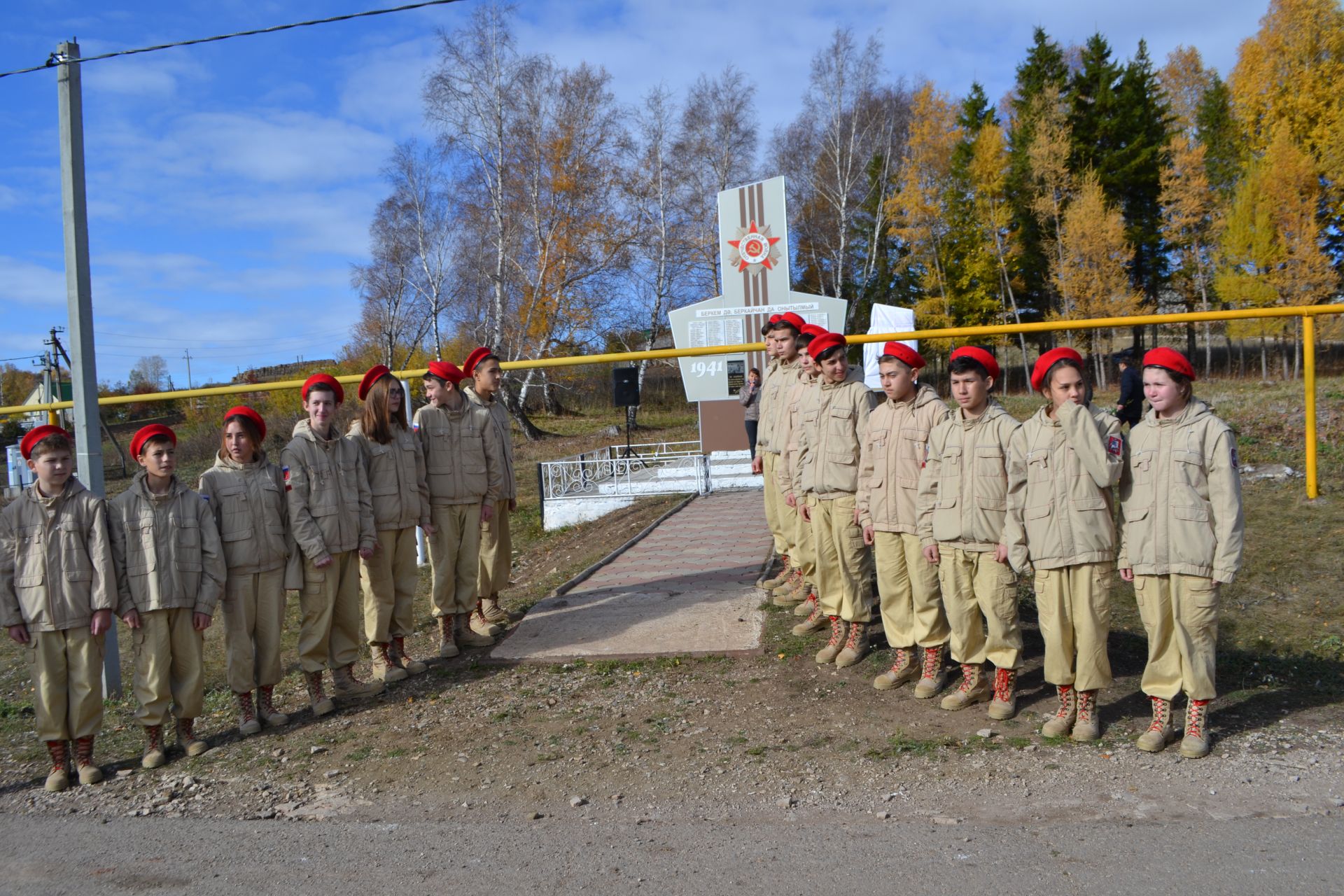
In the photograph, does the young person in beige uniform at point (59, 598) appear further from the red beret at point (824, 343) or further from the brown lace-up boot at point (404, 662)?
the red beret at point (824, 343)

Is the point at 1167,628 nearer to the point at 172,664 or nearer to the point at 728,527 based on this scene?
the point at 172,664

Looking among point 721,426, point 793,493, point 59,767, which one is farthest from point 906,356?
point 721,426

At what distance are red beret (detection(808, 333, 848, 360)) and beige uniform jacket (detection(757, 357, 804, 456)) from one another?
2.41 ft

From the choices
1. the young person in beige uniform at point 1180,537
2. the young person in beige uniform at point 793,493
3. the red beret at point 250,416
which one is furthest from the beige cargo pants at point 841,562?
the red beret at point 250,416

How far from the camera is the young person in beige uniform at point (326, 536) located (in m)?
4.96

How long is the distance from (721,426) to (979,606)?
9.96 m

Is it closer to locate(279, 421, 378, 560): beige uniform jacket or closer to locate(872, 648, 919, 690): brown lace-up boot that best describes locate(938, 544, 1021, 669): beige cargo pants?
locate(872, 648, 919, 690): brown lace-up boot

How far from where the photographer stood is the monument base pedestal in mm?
14289

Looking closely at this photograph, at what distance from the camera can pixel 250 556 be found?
4750 mm

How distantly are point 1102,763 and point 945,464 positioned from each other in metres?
1.45

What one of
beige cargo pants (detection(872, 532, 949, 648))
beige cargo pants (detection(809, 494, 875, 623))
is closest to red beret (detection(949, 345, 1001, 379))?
beige cargo pants (detection(872, 532, 949, 648))

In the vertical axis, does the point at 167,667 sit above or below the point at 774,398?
below

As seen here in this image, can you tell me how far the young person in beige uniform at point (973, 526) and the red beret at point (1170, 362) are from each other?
2.15 ft

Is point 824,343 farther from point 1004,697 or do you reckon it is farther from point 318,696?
point 318,696
